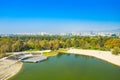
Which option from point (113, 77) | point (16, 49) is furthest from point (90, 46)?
point (113, 77)

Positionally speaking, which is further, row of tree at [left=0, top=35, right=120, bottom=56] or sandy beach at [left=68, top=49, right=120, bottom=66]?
row of tree at [left=0, top=35, right=120, bottom=56]

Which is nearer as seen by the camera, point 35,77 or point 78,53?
point 35,77

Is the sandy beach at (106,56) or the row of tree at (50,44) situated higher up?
the row of tree at (50,44)

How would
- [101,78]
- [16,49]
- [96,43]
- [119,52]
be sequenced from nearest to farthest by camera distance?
1. [101,78]
2. [119,52]
3. [16,49]
4. [96,43]

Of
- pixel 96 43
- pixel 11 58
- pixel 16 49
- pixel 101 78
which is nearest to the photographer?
pixel 101 78

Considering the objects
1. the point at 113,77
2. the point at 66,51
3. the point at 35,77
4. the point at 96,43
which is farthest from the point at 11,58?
the point at 96,43

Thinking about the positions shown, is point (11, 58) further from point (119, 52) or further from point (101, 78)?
point (119, 52)

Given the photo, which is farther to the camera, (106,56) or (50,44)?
(50,44)

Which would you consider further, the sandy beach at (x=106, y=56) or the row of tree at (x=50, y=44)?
the row of tree at (x=50, y=44)

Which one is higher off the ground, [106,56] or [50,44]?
[50,44]

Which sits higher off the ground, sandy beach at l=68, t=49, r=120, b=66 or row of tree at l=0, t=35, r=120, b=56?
row of tree at l=0, t=35, r=120, b=56
